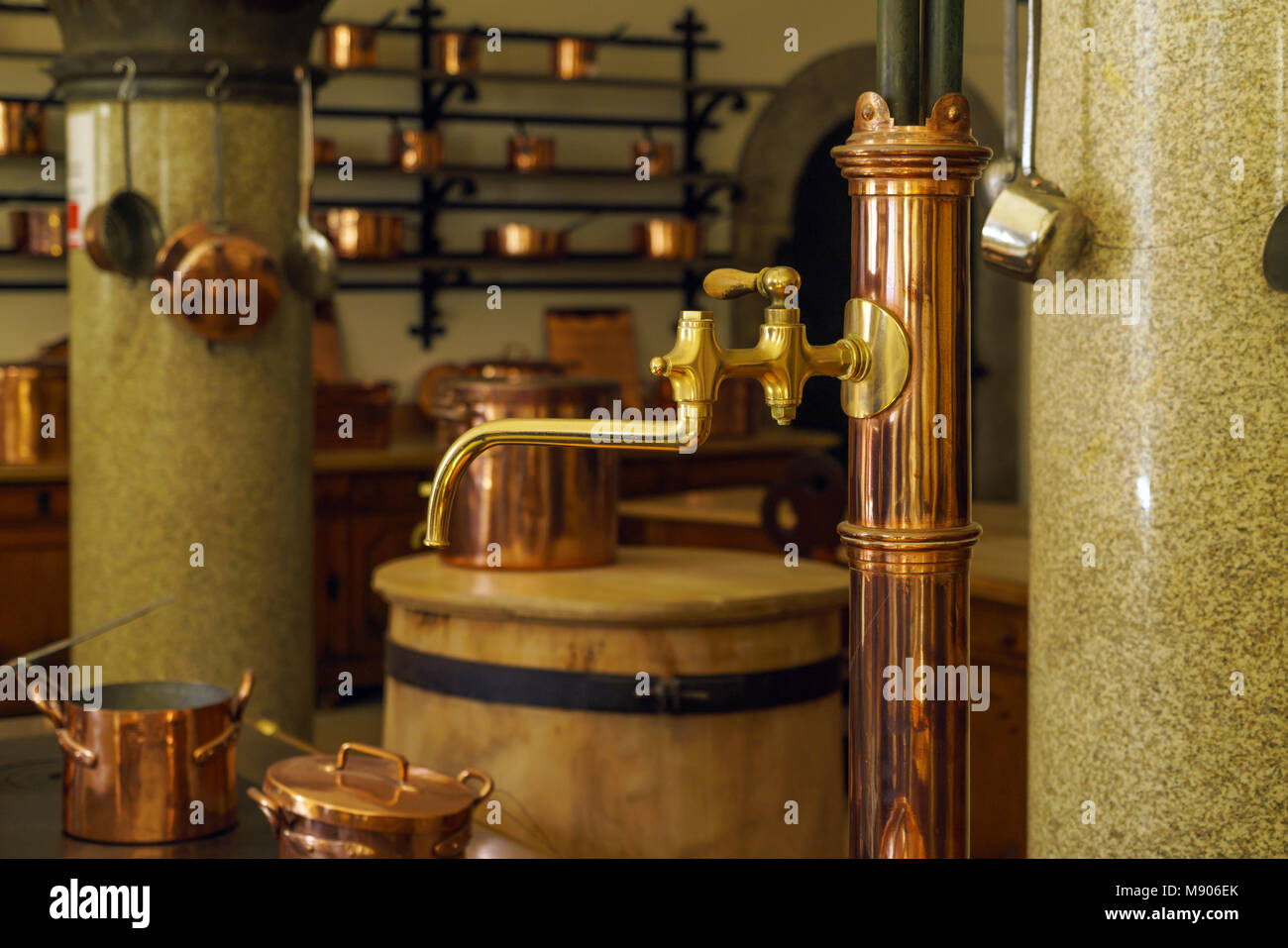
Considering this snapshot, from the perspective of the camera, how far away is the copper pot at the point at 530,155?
6.66 m

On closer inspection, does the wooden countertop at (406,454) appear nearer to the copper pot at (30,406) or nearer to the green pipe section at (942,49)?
the copper pot at (30,406)

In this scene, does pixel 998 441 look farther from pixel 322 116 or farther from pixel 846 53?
pixel 322 116

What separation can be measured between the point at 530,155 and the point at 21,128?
2.01 metres

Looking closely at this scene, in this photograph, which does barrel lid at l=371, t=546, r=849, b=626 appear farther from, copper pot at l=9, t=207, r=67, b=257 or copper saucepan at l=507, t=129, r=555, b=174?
copper saucepan at l=507, t=129, r=555, b=174

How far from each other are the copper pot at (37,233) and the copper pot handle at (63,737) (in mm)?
4625

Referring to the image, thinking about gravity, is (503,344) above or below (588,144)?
below

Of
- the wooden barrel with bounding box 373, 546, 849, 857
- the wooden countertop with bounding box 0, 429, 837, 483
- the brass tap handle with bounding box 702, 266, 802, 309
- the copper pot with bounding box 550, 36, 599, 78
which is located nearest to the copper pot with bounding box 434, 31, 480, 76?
the copper pot with bounding box 550, 36, 599, 78

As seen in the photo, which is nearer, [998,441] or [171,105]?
[171,105]

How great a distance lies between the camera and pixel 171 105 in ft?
11.0

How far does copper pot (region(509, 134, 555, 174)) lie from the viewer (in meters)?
6.66

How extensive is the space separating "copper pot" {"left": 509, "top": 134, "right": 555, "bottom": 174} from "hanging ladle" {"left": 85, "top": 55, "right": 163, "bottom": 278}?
11.2 ft

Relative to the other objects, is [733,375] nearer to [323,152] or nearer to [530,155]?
[323,152]

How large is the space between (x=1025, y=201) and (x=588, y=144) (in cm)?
601
